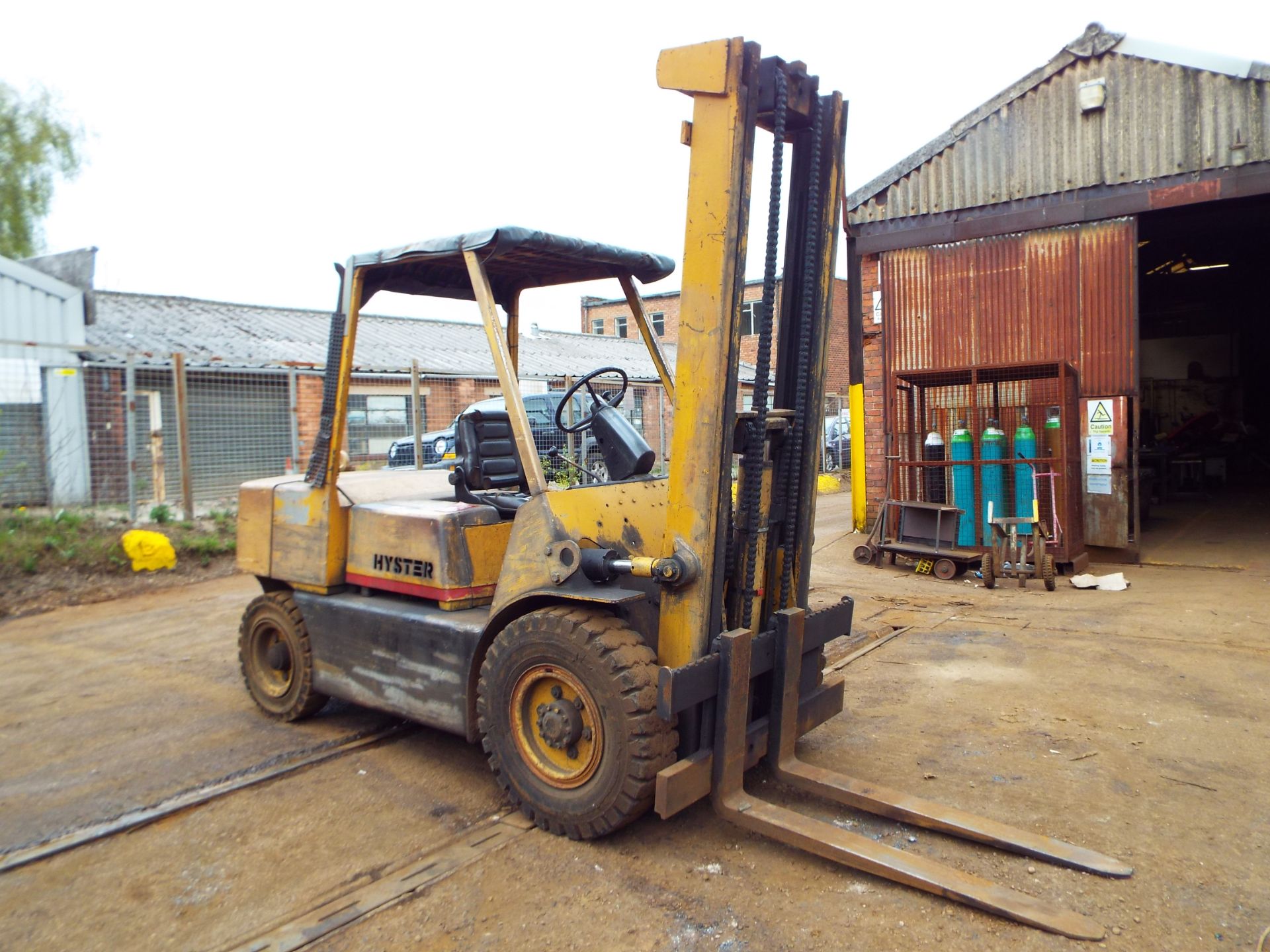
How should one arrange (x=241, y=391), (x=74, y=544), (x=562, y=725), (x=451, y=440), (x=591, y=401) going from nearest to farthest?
(x=562, y=725)
(x=591, y=401)
(x=74, y=544)
(x=241, y=391)
(x=451, y=440)

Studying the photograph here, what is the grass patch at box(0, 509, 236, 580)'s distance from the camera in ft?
29.8

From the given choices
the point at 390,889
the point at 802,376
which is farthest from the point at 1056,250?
the point at 390,889

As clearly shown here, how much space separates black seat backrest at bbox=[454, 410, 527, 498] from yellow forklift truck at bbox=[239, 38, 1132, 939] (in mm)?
35

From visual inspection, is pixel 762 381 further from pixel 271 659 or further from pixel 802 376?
pixel 271 659

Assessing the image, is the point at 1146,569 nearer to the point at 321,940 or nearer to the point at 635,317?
the point at 635,317

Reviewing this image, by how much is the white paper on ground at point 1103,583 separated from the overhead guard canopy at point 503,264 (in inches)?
249

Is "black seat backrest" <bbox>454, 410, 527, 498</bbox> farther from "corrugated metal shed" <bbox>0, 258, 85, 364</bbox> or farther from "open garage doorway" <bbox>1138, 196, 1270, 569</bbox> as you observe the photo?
"corrugated metal shed" <bbox>0, 258, 85, 364</bbox>

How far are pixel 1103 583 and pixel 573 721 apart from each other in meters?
7.32

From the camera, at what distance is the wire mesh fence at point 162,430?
975cm

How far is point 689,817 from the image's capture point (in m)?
3.74

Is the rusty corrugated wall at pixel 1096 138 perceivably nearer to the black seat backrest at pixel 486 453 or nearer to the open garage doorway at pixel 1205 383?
the open garage doorway at pixel 1205 383

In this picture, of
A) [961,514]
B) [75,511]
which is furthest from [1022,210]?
[75,511]

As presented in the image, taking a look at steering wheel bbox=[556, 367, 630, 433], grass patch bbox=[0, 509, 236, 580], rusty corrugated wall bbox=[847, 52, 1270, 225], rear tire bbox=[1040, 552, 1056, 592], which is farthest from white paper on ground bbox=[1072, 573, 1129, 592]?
grass patch bbox=[0, 509, 236, 580]

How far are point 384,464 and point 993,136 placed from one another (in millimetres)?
9974
